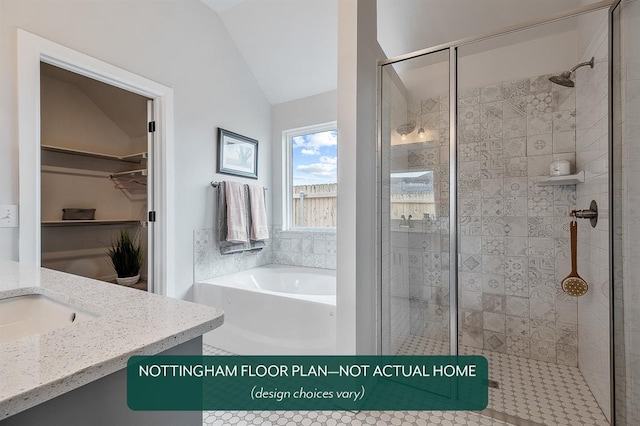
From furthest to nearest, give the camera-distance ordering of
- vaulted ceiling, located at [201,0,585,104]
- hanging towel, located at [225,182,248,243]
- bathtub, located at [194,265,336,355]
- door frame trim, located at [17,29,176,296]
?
hanging towel, located at [225,182,248,243] < vaulted ceiling, located at [201,0,585,104] < bathtub, located at [194,265,336,355] < door frame trim, located at [17,29,176,296]

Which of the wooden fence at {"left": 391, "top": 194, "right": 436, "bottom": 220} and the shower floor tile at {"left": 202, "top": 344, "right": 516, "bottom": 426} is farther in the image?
the wooden fence at {"left": 391, "top": 194, "right": 436, "bottom": 220}

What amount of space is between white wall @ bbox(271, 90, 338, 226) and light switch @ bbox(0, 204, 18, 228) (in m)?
2.04

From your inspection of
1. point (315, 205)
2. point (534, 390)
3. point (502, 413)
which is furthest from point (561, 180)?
point (315, 205)

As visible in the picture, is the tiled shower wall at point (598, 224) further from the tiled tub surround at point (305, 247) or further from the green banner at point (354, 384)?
the tiled tub surround at point (305, 247)

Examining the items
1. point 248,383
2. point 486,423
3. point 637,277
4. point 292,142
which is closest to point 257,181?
point 292,142

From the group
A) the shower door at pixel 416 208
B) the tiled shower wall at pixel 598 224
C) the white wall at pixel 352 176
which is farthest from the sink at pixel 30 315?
the tiled shower wall at pixel 598 224

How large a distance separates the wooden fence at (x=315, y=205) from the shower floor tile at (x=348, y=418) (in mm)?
1735

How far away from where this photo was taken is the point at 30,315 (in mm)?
916

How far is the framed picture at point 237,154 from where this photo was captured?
9.00 feet

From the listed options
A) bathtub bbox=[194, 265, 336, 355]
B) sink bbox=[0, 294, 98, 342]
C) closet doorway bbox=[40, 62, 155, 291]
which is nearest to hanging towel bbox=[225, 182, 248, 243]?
bathtub bbox=[194, 265, 336, 355]

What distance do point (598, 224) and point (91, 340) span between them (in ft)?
6.86

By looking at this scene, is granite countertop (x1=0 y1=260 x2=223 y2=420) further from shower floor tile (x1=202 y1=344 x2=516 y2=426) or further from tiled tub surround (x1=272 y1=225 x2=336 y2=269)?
tiled tub surround (x1=272 y1=225 x2=336 y2=269)

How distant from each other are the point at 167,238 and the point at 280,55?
Answer: 187 centimetres

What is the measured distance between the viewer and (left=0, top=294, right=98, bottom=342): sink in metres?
0.85
